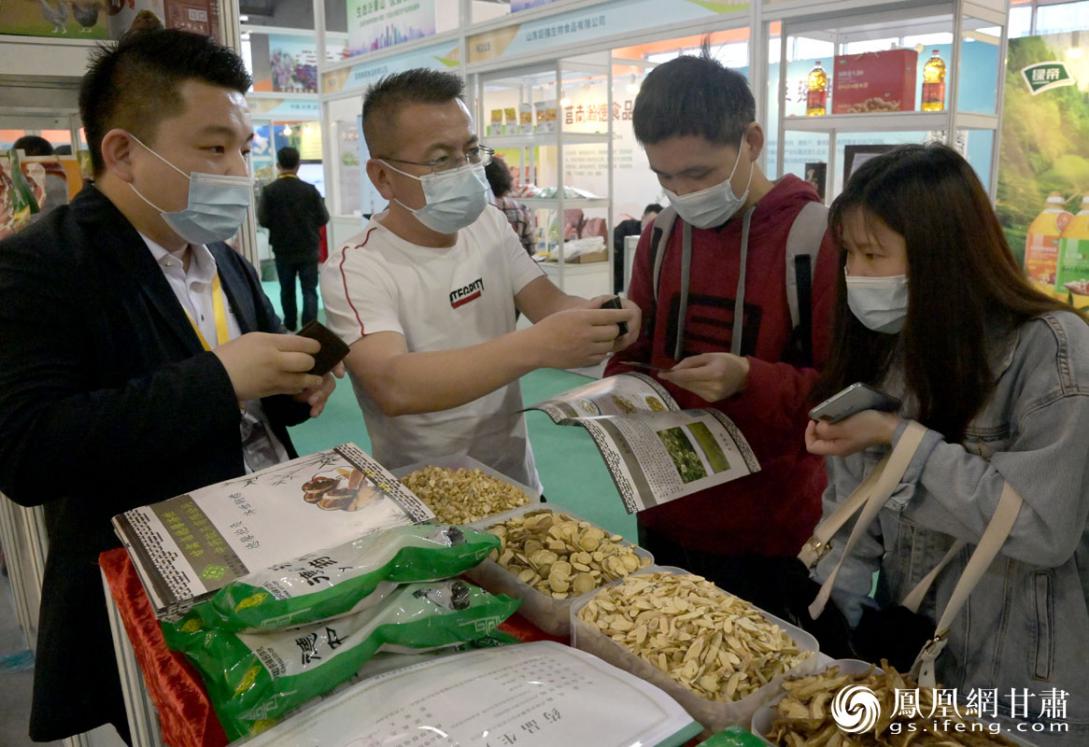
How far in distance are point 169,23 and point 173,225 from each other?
3.01 feet

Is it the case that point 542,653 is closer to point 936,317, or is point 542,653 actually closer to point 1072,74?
point 936,317

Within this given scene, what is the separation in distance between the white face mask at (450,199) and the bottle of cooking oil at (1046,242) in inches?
145

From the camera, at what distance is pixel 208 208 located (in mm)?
1478

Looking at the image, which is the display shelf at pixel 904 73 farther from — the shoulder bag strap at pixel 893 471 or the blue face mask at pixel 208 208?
the blue face mask at pixel 208 208

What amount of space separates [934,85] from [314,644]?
3.85 metres

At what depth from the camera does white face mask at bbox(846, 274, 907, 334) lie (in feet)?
4.29

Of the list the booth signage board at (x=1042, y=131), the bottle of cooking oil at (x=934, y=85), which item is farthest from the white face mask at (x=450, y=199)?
the booth signage board at (x=1042, y=131)

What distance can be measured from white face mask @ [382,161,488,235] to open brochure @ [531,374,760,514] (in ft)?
1.66

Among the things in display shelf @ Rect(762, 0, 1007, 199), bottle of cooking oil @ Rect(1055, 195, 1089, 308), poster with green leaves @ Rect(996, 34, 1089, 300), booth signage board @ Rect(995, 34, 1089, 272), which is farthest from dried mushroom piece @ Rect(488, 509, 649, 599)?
booth signage board @ Rect(995, 34, 1089, 272)

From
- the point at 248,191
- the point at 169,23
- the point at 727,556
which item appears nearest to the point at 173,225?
the point at 248,191

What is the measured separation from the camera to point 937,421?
1.31m

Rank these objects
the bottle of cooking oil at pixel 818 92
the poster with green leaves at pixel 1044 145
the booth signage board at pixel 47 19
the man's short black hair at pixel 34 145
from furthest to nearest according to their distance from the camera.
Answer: the poster with green leaves at pixel 1044 145, the bottle of cooking oil at pixel 818 92, the man's short black hair at pixel 34 145, the booth signage board at pixel 47 19

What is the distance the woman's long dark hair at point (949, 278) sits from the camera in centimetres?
125

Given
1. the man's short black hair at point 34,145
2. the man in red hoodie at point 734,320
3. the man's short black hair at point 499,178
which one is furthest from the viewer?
the man's short black hair at point 499,178
